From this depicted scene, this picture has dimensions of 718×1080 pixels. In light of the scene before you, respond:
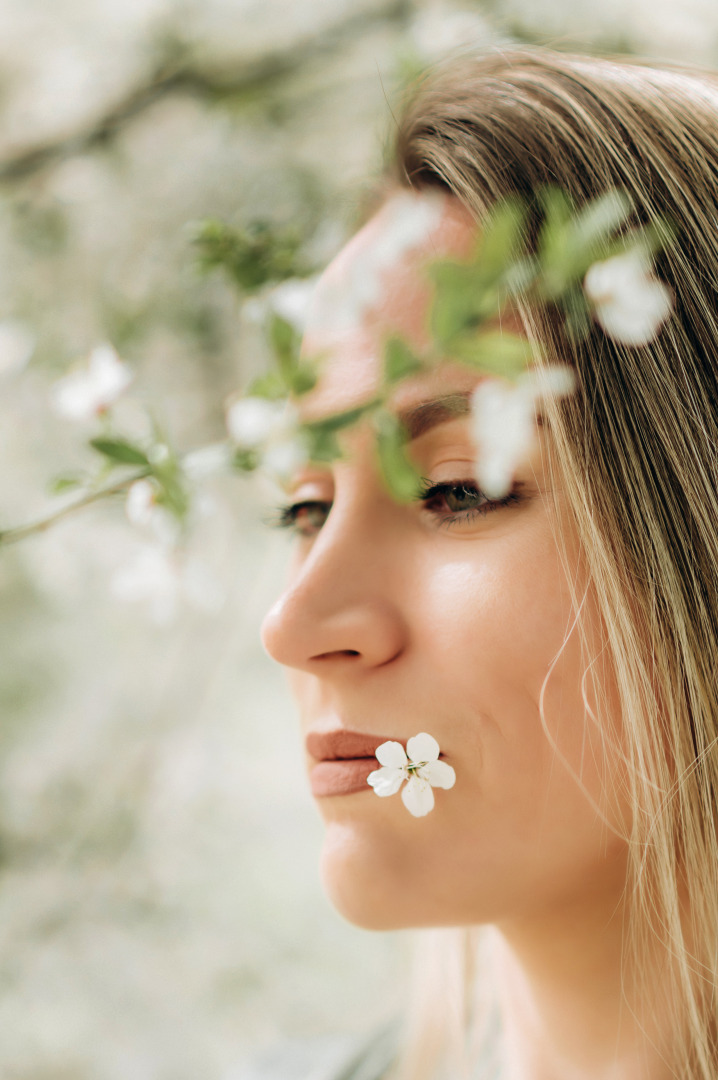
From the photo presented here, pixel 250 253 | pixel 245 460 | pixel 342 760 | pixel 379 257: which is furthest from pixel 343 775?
pixel 250 253

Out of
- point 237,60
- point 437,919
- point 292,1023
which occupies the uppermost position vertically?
point 237,60

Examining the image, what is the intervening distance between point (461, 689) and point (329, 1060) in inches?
31.4

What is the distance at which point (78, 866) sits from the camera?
1.74 metres

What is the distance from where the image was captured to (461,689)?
64 centimetres

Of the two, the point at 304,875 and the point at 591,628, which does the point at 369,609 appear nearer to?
the point at 591,628

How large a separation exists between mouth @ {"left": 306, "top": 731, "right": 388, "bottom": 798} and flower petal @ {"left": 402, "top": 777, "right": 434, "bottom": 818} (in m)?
0.07

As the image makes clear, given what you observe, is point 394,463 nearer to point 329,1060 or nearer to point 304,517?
point 304,517

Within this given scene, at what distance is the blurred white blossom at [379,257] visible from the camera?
0.59 metres

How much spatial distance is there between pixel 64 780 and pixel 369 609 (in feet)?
4.44

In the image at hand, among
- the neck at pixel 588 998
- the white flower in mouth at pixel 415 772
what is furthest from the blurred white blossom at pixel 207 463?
the neck at pixel 588 998

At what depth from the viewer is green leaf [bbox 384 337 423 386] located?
355 millimetres

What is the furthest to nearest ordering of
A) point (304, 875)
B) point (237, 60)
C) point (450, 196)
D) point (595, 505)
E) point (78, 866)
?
point (304, 875) → point (78, 866) → point (237, 60) → point (450, 196) → point (595, 505)

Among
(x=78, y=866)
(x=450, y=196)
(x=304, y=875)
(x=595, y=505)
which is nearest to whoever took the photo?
(x=595, y=505)

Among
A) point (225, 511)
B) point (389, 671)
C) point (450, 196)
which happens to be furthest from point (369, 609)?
point (225, 511)
